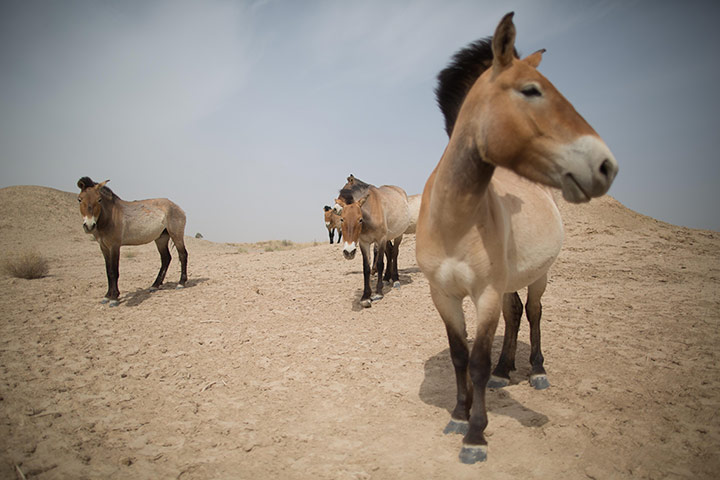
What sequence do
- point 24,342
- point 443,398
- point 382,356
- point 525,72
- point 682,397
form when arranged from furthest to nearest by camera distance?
point 24,342 < point 382,356 < point 443,398 < point 682,397 < point 525,72

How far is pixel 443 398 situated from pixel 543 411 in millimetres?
910

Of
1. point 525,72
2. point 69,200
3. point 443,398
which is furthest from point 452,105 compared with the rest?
point 69,200

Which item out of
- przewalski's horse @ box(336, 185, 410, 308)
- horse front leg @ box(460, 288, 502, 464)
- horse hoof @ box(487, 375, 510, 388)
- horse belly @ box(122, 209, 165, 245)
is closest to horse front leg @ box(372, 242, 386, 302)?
przewalski's horse @ box(336, 185, 410, 308)

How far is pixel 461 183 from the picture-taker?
241 cm

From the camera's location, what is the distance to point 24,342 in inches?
194

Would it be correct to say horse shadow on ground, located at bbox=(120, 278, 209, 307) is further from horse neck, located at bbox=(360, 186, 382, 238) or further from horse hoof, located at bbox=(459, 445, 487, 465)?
horse hoof, located at bbox=(459, 445, 487, 465)

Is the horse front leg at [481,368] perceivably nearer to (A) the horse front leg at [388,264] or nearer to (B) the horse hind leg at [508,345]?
(B) the horse hind leg at [508,345]

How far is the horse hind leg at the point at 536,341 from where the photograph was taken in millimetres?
3625

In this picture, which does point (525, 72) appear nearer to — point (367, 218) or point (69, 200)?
point (367, 218)

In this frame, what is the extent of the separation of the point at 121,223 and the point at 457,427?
8943 mm

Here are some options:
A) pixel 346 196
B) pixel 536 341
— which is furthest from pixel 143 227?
→ pixel 536 341

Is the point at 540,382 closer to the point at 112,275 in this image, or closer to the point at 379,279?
the point at 379,279

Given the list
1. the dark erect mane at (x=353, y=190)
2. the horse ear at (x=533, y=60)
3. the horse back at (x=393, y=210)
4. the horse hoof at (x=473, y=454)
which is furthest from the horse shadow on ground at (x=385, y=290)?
the horse ear at (x=533, y=60)

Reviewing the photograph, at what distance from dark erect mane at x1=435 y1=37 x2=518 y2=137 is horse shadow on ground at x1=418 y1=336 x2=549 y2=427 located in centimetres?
270
